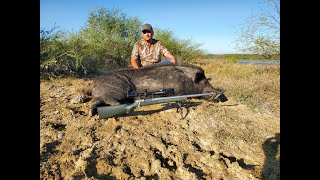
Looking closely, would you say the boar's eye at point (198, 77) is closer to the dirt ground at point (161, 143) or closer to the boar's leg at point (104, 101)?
the dirt ground at point (161, 143)

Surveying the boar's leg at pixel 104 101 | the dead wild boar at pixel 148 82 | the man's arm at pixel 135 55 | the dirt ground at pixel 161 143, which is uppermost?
the man's arm at pixel 135 55

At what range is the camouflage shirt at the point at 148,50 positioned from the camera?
646 cm

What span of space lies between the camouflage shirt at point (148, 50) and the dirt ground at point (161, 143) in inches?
66.0

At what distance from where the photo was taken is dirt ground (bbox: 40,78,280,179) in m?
2.95

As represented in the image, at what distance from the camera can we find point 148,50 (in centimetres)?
652

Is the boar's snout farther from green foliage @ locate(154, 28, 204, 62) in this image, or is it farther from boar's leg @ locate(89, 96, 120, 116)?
green foliage @ locate(154, 28, 204, 62)

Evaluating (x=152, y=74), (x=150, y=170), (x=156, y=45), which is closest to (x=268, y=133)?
(x=150, y=170)

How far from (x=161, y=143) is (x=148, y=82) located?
79.1 inches

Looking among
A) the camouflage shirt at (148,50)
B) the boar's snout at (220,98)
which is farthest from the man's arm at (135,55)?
the boar's snout at (220,98)

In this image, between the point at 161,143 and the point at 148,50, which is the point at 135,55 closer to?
the point at 148,50

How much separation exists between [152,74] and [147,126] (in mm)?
1548

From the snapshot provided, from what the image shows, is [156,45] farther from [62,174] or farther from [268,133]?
[62,174]
